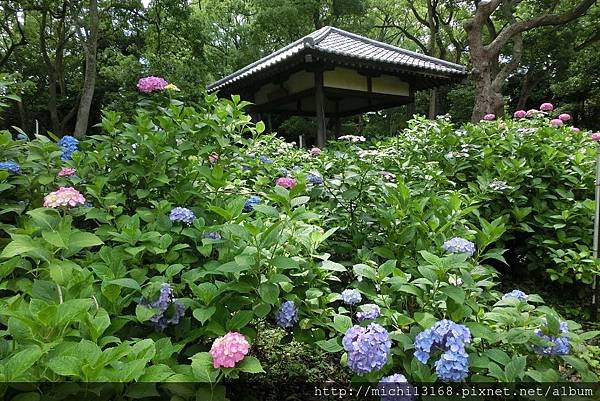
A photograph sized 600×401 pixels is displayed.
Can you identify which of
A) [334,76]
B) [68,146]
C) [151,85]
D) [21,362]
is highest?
[334,76]

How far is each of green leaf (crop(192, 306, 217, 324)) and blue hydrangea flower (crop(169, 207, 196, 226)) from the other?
47 centimetres

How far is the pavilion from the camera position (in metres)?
7.47

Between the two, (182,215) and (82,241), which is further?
(182,215)

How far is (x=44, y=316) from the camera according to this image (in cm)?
97

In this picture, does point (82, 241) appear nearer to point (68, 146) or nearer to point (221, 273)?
point (221, 273)

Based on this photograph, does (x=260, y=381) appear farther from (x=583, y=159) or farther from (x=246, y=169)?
(x=583, y=159)

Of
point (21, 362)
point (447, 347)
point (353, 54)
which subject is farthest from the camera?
point (353, 54)

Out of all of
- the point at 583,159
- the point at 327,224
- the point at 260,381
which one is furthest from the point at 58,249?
the point at 583,159

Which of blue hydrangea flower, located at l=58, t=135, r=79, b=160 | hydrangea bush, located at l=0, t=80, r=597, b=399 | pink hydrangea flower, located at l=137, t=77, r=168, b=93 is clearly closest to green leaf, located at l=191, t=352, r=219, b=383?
hydrangea bush, located at l=0, t=80, r=597, b=399

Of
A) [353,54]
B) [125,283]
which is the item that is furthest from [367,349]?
[353,54]

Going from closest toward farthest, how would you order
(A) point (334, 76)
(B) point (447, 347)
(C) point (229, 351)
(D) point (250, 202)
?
(C) point (229, 351) < (B) point (447, 347) < (D) point (250, 202) < (A) point (334, 76)

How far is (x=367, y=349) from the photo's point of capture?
3.68 feet

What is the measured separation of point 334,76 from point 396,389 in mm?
7992

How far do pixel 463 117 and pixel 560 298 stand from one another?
16217 millimetres
